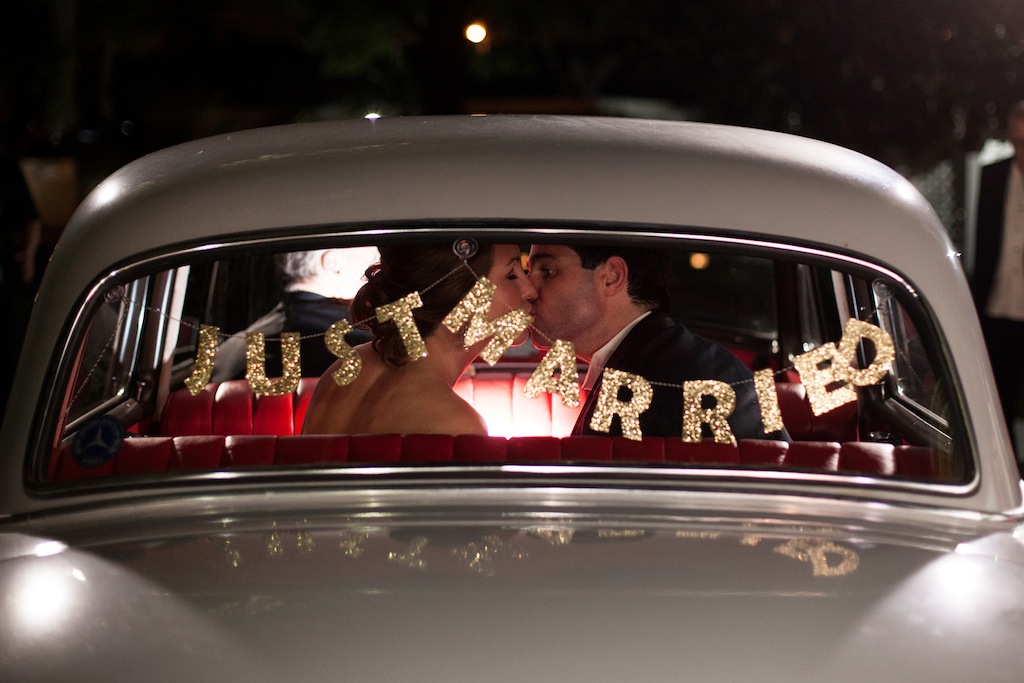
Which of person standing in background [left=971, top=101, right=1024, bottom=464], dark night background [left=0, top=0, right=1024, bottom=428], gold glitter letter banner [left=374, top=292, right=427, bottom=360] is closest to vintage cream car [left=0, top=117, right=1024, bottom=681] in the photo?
gold glitter letter banner [left=374, top=292, right=427, bottom=360]

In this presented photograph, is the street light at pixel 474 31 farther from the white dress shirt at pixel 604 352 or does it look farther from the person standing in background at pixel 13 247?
the white dress shirt at pixel 604 352

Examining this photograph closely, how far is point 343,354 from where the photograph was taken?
241 cm

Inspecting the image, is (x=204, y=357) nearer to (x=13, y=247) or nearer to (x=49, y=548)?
(x=49, y=548)

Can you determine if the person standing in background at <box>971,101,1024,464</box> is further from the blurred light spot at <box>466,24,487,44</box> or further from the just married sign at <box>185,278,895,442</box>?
the blurred light spot at <box>466,24,487,44</box>

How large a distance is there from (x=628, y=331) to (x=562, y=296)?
7.2 inches

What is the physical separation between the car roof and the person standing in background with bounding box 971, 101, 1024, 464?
140 inches

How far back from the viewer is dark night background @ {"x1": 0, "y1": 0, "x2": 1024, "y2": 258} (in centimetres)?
1095

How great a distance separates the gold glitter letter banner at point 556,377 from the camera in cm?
232

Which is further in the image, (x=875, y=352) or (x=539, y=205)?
(x=875, y=352)

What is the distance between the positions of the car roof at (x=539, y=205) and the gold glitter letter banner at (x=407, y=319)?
27cm

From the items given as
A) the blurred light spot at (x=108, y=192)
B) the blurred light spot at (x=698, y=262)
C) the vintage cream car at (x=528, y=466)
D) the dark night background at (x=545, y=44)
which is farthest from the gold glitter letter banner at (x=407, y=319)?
the dark night background at (x=545, y=44)

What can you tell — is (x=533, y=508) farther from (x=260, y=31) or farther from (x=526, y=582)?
(x=260, y=31)

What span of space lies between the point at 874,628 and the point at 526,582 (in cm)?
50

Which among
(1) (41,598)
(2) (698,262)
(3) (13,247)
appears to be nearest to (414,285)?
(1) (41,598)
